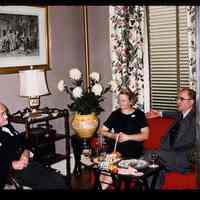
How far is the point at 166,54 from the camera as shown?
3.81 meters

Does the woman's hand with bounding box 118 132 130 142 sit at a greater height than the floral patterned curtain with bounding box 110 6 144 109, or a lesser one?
lesser

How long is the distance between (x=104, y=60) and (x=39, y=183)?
1.87 m

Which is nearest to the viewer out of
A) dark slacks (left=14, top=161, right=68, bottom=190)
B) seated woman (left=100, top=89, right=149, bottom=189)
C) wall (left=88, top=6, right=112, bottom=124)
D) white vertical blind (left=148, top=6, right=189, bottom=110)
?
dark slacks (left=14, top=161, right=68, bottom=190)

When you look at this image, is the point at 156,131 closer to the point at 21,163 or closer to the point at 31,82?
the point at 31,82

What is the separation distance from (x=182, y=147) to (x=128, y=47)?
4.48ft

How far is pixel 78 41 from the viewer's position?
4230 mm

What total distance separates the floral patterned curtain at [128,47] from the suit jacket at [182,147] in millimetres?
A: 1004

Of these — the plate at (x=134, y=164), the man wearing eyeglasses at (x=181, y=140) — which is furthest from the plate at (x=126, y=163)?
the man wearing eyeglasses at (x=181, y=140)

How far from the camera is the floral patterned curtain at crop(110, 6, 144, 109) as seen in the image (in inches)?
152

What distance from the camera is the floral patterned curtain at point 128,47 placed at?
3.86 metres

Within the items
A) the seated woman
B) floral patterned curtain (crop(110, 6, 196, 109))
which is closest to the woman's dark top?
the seated woman

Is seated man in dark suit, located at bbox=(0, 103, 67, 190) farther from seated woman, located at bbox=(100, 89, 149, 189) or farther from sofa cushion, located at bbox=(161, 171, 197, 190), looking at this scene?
sofa cushion, located at bbox=(161, 171, 197, 190)
